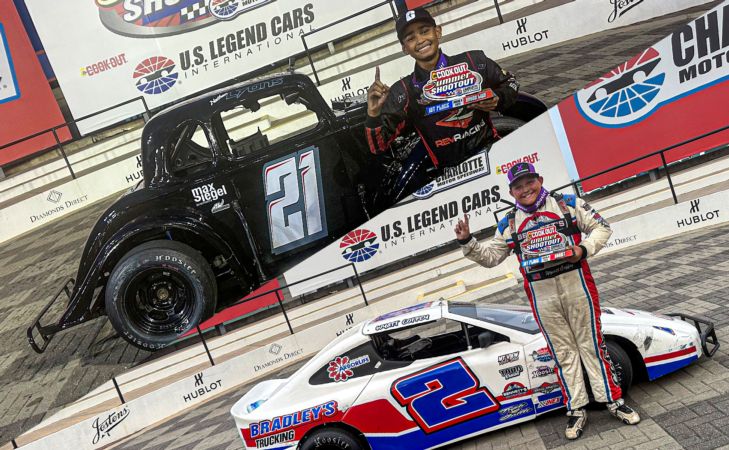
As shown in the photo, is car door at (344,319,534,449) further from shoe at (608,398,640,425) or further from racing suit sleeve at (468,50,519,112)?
racing suit sleeve at (468,50,519,112)

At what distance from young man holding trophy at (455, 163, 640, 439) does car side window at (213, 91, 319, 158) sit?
4.50m

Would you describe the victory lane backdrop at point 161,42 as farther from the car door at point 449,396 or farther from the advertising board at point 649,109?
the car door at point 449,396

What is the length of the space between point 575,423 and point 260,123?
544cm

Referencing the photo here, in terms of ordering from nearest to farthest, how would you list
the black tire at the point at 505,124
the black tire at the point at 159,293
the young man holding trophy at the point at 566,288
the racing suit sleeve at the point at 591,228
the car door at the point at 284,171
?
the racing suit sleeve at the point at 591,228
the young man holding trophy at the point at 566,288
the black tire at the point at 159,293
the car door at the point at 284,171
the black tire at the point at 505,124

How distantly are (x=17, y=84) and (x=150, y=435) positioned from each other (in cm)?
505

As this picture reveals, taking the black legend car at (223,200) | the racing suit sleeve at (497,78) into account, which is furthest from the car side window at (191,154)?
the racing suit sleeve at (497,78)

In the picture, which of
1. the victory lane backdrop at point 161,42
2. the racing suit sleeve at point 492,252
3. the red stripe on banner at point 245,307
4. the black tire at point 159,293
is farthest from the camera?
the victory lane backdrop at point 161,42

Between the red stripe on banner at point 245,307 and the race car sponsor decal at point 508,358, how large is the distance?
4.60 metres

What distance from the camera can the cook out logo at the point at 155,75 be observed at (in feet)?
29.9

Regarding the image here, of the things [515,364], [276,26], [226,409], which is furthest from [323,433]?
[276,26]

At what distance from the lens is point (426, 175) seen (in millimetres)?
8781

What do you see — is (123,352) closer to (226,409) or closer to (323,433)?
(226,409)

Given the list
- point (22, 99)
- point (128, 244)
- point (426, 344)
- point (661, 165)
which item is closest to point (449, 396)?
point (426, 344)

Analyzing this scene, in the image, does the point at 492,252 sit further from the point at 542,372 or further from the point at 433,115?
the point at 433,115
